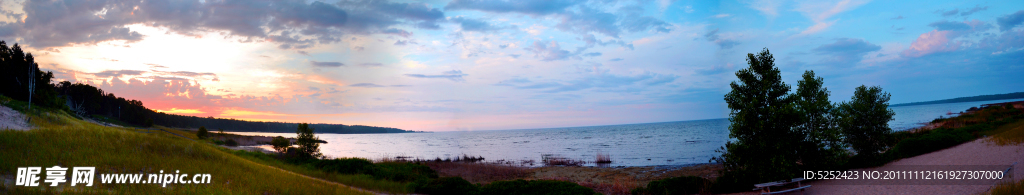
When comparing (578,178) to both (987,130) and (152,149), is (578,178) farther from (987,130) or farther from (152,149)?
(987,130)

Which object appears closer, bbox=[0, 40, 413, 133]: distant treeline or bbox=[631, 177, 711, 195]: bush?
bbox=[631, 177, 711, 195]: bush

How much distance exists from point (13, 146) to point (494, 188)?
15.0m

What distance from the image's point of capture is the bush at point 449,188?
54.3ft

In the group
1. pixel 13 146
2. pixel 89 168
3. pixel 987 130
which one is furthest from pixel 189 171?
pixel 987 130

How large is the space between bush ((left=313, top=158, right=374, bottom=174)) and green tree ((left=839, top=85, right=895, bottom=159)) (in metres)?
25.2

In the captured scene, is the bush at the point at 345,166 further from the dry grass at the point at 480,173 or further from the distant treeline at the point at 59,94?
the distant treeline at the point at 59,94

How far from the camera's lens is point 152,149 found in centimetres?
1374

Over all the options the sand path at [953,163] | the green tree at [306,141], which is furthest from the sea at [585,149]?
the green tree at [306,141]

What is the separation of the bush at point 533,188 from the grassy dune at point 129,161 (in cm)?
584

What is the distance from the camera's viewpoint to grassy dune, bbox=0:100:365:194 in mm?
9852

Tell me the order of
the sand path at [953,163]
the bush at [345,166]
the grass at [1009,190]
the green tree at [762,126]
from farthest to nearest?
1. the bush at [345,166]
2. the green tree at [762,126]
3. the sand path at [953,163]
4. the grass at [1009,190]

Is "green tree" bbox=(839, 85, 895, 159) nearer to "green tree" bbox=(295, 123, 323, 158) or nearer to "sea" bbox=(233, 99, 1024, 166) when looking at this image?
"sea" bbox=(233, 99, 1024, 166)

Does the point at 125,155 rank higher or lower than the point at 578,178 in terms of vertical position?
higher

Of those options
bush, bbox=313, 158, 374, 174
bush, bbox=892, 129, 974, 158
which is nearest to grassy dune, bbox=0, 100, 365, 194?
bush, bbox=313, 158, 374, 174
